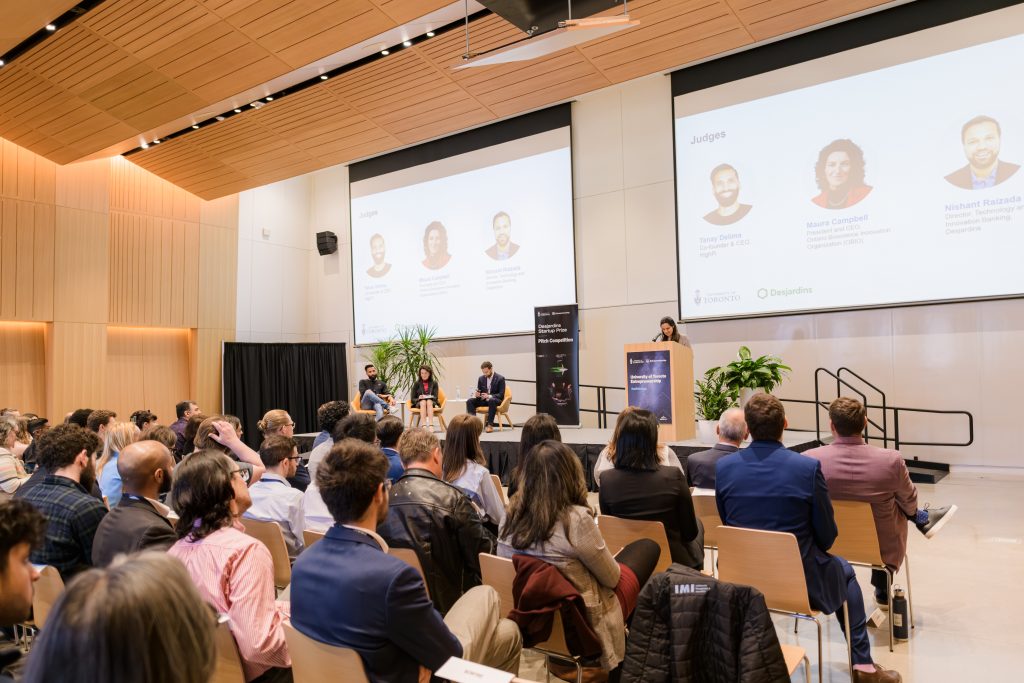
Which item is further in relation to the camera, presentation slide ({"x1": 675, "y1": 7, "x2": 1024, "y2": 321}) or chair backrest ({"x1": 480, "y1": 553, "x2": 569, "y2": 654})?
presentation slide ({"x1": 675, "y1": 7, "x2": 1024, "y2": 321})

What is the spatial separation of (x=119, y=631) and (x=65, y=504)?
2.41m

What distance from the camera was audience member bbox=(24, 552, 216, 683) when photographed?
81cm

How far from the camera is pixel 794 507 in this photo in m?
2.76

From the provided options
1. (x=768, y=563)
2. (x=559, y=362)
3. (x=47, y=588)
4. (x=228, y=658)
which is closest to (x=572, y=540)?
(x=768, y=563)

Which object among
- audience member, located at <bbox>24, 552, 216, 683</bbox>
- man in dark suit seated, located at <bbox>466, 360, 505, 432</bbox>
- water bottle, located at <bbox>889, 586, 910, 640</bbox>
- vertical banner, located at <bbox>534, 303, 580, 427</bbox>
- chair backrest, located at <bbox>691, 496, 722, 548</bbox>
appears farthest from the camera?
man in dark suit seated, located at <bbox>466, 360, 505, 432</bbox>

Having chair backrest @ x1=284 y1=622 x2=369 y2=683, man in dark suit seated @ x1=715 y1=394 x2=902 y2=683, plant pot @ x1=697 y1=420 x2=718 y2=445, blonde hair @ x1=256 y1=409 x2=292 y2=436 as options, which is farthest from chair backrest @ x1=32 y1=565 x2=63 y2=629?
plant pot @ x1=697 y1=420 x2=718 y2=445

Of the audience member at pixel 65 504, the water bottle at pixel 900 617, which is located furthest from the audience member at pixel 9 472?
the water bottle at pixel 900 617

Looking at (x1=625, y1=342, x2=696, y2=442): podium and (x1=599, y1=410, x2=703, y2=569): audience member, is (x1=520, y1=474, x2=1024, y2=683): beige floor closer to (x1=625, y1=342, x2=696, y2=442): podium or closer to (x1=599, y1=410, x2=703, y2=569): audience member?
(x1=599, y1=410, x2=703, y2=569): audience member

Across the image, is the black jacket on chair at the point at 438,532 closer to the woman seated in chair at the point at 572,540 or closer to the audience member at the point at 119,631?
the woman seated in chair at the point at 572,540

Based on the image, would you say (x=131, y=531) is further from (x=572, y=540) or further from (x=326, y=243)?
(x=326, y=243)

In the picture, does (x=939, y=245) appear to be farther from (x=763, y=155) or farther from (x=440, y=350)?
(x=440, y=350)

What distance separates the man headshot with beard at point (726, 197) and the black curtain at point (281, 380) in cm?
800

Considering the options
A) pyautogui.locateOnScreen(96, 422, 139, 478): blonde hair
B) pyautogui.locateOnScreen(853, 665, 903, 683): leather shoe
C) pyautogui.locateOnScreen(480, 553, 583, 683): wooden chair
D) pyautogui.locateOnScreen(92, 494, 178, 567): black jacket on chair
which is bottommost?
pyautogui.locateOnScreen(853, 665, 903, 683): leather shoe

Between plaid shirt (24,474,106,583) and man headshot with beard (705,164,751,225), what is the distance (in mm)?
8208
